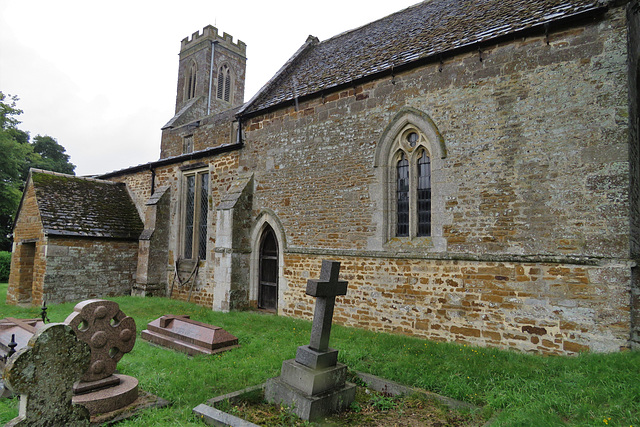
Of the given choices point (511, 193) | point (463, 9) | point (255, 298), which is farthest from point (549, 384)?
point (463, 9)

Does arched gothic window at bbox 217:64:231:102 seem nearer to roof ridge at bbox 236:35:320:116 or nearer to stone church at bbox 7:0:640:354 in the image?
roof ridge at bbox 236:35:320:116

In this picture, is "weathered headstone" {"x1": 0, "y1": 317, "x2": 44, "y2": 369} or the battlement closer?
"weathered headstone" {"x1": 0, "y1": 317, "x2": 44, "y2": 369}

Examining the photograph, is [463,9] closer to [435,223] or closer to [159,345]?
[435,223]

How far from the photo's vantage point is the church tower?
29609 millimetres

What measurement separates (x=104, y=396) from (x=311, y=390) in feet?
8.42

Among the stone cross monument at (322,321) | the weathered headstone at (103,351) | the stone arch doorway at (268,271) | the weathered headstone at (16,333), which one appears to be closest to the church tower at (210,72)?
the stone arch doorway at (268,271)

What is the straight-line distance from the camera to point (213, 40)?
30.3 m

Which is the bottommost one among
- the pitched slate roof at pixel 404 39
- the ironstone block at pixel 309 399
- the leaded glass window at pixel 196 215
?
the ironstone block at pixel 309 399

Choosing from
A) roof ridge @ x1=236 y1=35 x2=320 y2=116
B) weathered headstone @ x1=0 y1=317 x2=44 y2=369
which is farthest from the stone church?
weathered headstone @ x1=0 y1=317 x2=44 y2=369

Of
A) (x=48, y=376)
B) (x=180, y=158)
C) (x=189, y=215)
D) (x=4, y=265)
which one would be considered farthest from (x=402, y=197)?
(x=4, y=265)

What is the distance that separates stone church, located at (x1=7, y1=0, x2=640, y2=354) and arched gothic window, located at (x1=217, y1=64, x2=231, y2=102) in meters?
18.5

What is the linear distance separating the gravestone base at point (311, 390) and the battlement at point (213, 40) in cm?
3094

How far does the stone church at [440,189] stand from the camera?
6.73m

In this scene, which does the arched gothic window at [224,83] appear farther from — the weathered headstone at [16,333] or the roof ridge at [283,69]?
the weathered headstone at [16,333]
